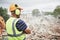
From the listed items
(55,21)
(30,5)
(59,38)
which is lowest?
(59,38)

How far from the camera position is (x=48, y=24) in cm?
336

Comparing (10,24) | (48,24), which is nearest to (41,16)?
(48,24)

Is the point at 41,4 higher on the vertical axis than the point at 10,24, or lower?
higher

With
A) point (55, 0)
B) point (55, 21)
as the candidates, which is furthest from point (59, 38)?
point (55, 0)

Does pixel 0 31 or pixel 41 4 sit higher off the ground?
pixel 41 4

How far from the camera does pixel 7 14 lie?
3.35 m

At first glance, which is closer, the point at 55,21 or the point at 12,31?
the point at 12,31

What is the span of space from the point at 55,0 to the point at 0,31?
2.95ft

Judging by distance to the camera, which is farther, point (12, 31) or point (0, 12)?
point (0, 12)

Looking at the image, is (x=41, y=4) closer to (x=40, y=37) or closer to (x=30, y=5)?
(x=30, y=5)

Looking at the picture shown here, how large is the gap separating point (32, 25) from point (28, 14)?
17 centimetres

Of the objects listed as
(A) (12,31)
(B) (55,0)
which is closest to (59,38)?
(B) (55,0)

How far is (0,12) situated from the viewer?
3410 millimetres

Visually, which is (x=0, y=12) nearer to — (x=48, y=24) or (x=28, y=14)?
(x=28, y=14)
